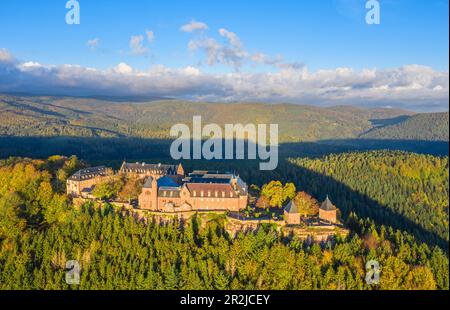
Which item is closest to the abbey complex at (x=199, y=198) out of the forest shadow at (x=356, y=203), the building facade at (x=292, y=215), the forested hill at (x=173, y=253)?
the building facade at (x=292, y=215)

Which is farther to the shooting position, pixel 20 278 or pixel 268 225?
pixel 268 225

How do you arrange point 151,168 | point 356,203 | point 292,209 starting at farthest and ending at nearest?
1. point 356,203
2. point 151,168
3. point 292,209

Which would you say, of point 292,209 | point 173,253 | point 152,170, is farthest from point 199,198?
point 152,170

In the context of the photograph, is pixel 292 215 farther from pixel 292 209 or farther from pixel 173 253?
pixel 173 253

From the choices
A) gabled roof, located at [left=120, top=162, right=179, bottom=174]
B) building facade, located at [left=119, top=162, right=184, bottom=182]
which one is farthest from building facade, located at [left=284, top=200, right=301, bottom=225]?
gabled roof, located at [left=120, top=162, right=179, bottom=174]

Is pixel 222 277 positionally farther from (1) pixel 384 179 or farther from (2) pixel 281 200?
(1) pixel 384 179

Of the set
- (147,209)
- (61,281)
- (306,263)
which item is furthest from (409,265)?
(61,281)

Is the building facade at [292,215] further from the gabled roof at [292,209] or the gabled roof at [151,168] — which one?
the gabled roof at [151,168]

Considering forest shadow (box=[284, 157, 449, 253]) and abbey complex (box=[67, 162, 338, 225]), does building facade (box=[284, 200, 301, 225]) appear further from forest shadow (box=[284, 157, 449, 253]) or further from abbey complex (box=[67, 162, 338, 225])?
forest shadow (box=[284, 157, 449, 253])
